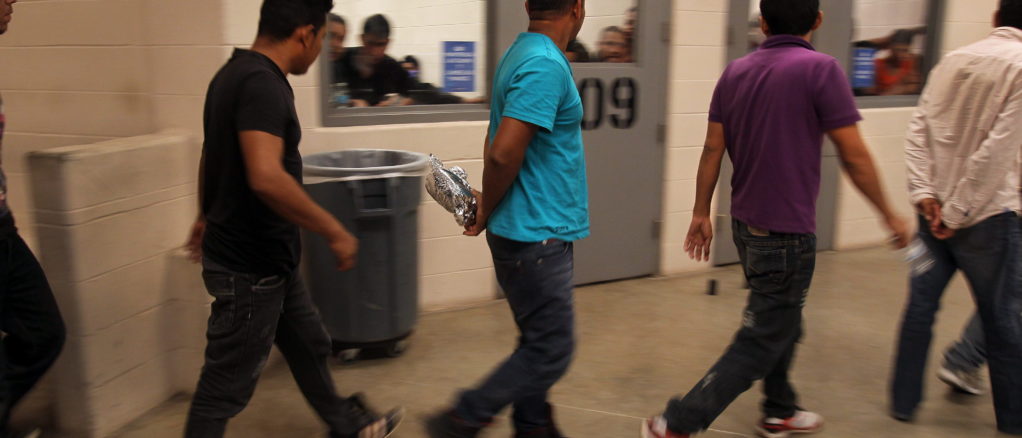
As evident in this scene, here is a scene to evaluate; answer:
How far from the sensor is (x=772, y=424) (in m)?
3.18

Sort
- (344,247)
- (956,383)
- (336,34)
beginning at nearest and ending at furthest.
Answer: (344,247) → (956,383) → (336,34)

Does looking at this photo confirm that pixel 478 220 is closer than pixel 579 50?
Yes

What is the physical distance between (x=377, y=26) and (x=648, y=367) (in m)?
2.24

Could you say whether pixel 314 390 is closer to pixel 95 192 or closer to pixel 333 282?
pixel 333 282

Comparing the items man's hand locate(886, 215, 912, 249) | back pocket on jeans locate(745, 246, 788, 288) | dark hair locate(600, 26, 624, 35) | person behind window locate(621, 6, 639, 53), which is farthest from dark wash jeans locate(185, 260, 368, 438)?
person behind window locate(621, 6, 639, 53)

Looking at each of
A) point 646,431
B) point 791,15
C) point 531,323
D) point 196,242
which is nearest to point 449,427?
point 531,323

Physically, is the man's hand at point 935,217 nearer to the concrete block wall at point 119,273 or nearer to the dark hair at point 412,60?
the dark hair at point 412,60

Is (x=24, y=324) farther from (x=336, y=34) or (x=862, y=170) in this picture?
(x=862, y=170)

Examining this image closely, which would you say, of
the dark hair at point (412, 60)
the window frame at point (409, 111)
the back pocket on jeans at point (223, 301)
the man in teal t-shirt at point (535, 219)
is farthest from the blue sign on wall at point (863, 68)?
the back pocket on jeans at point (223, 301)

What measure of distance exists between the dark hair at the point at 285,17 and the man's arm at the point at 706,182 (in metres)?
1.44

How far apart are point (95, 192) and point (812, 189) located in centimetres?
252

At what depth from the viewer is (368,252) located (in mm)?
3631

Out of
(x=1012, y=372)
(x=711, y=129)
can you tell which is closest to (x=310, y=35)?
(x=711, y=129)

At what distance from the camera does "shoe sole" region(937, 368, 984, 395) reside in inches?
140
